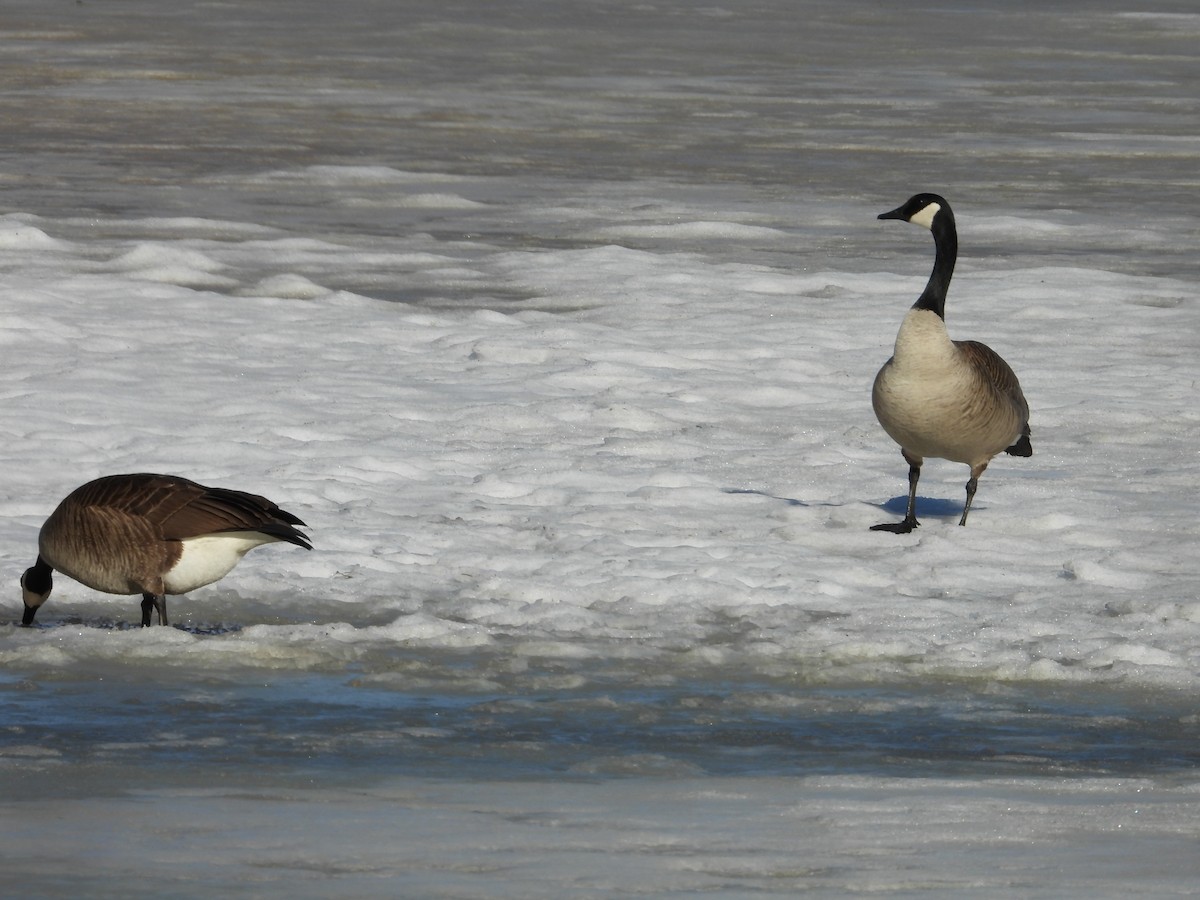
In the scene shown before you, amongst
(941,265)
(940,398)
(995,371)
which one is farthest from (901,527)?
(941,265)

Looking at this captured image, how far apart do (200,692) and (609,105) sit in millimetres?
17278

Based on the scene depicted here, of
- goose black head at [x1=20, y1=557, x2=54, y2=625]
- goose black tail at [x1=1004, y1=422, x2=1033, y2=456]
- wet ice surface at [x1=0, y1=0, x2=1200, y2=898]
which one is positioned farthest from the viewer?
goose black tail at [x1=1004, y1=422, x2=1033, y2=456]

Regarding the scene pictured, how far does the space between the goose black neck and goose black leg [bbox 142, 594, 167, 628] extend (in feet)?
10.4

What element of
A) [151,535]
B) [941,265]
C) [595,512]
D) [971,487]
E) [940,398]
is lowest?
[595,512]

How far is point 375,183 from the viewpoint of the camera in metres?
17.4

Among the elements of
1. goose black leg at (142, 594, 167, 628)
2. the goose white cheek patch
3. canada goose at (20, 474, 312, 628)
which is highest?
the goose white cheek patch

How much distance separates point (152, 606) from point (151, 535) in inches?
16.1

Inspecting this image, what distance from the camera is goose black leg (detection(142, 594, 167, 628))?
20.5 feet

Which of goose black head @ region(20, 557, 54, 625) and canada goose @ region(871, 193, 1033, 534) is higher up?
canada goose @ region(871, 193, 1033, 534)

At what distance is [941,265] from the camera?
27.0ft

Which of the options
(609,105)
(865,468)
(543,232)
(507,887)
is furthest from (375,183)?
(507,887)

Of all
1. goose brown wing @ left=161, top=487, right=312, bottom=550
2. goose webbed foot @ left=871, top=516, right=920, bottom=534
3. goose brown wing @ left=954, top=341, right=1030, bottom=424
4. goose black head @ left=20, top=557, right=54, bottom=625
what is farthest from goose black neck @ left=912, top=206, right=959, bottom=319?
goose black head @ left=20, top=557, right=54, bottom=625

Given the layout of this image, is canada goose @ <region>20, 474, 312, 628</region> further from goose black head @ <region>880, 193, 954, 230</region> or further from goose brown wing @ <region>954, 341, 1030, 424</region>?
goose black head @ <region>880, 193, 954, 230</region>

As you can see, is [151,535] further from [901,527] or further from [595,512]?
[901,527]
